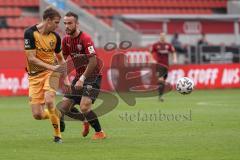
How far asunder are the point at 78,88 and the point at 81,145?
1.11 metres

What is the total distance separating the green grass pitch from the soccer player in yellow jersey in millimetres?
537

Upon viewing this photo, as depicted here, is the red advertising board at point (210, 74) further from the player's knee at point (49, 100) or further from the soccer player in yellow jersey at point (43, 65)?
the player's knee at point (49, 100)

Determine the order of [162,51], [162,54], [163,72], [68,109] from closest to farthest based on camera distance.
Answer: [68,109]
[163,72]
[162,51]
[162,54]

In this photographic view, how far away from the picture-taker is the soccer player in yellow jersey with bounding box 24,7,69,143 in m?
12.5

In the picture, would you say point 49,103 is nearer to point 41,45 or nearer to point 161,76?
point 41,45

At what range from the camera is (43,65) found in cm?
1243

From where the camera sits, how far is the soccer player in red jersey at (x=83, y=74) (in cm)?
1278

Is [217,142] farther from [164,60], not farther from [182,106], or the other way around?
[164,60]

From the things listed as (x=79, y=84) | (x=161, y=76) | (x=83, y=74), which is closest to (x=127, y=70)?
(x=161, y=76)

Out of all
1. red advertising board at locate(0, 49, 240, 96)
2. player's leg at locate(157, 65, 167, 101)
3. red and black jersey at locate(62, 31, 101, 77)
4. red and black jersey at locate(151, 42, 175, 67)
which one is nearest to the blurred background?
red advertising board at locate(0, 49, 240, 96)

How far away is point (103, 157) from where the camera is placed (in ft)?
34.9

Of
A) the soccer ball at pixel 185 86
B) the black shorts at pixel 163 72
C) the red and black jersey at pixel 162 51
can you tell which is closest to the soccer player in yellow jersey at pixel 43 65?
the soccer ball at pixel 185 86

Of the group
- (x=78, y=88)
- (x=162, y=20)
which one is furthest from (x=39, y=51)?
(x=162, y=20)

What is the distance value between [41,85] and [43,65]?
42cm
